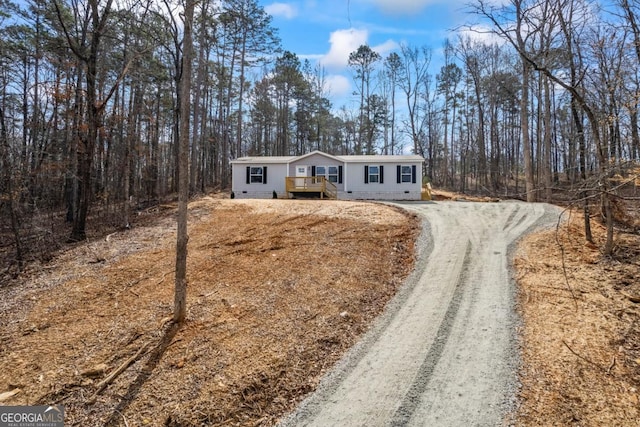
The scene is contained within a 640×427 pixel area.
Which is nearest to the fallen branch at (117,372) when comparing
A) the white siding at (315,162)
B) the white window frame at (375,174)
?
the white siding at (315,162)

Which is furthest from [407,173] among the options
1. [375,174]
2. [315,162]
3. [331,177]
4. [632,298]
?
[632,298]

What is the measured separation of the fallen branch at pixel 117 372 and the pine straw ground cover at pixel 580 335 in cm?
473

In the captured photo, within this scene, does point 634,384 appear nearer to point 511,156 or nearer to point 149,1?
point 149,1

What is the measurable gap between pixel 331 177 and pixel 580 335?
15575mm

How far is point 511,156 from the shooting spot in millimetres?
35469

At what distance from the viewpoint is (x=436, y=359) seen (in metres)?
4.45

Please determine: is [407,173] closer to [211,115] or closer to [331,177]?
[331,177]

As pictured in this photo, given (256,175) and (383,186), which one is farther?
(256,175)

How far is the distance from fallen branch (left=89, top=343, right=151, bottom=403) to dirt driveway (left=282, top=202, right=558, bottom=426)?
2347 mm

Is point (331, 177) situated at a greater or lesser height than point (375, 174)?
lesser

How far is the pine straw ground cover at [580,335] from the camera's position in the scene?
3.57 metres

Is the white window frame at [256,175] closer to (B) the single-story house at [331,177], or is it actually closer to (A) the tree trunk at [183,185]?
(B) the single-story house at [331,177]

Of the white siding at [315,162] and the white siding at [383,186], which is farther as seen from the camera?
the white siding at [315,162]

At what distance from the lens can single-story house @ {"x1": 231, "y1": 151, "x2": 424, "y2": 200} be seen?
61.6 feet
